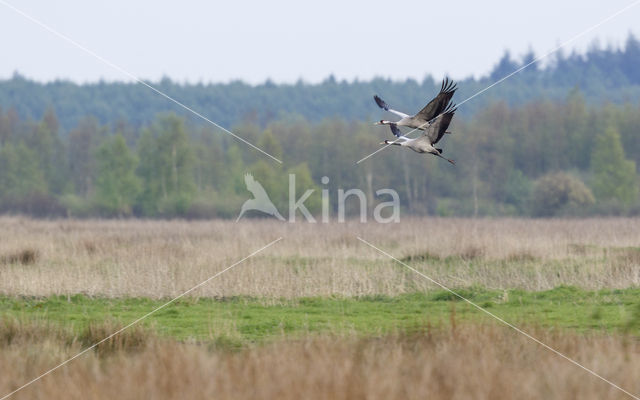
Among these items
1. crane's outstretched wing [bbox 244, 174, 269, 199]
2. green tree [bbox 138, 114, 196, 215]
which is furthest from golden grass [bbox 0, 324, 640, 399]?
green tree [bbox 138, 114, 196, 215]

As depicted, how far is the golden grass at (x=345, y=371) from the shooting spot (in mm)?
6836

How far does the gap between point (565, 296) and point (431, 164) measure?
53.4 m

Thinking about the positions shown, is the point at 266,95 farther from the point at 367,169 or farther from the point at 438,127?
the point at 438,127

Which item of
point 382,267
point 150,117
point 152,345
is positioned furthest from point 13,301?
point 150,117

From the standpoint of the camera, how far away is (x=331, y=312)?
42.5 ft

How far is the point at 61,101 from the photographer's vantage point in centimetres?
14288

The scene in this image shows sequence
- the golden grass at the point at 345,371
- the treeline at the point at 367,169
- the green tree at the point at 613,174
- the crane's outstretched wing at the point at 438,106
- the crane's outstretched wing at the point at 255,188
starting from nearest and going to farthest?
the golden grass at the point at 345,371 → the crane's outstretched wing at the point at 438,106 → the crane's outstretched wing at the point at 255,188 → the green tree at the point at 613,174 → the treeline at the point at 367,169

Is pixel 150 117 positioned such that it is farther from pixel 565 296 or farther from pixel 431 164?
pixel 565 296

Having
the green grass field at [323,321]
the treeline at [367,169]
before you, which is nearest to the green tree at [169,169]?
the treeline at [367,169]

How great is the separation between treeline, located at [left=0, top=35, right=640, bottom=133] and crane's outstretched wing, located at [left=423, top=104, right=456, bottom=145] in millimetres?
116984

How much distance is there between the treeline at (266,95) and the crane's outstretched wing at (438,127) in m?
117

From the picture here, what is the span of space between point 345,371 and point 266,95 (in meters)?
144

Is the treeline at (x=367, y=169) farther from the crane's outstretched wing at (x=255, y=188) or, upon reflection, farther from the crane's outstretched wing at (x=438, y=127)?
the crane's outstretched wing at (x=438, y=127)

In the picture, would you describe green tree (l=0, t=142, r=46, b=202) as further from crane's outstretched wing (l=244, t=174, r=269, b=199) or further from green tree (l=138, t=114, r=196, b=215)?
crane's outstretched wing (l=244, t=174, r=269, b=199)
